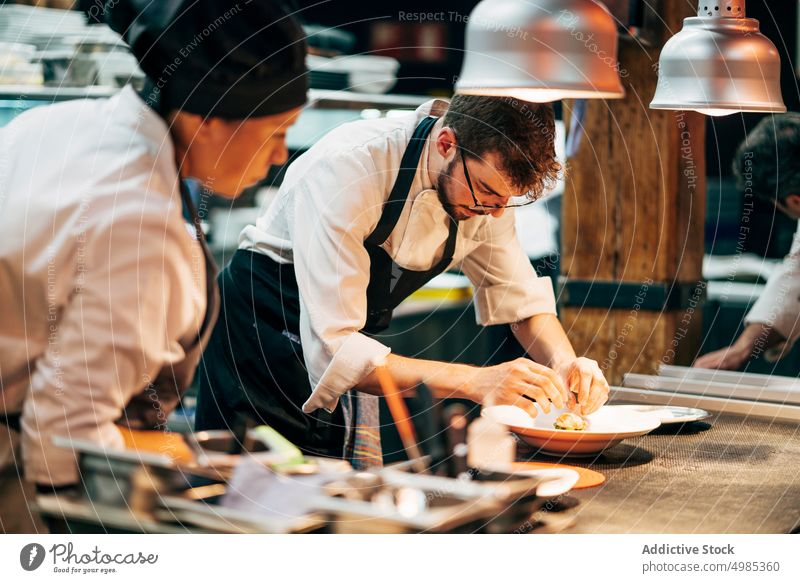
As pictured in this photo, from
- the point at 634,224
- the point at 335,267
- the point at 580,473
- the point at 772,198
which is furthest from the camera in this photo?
the point at 772,198

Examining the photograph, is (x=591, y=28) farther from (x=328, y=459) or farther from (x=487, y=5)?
(x=328, y=459)

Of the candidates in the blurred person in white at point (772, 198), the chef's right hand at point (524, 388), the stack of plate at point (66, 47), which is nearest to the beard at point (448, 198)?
the chef's right hand at point (524, 388)

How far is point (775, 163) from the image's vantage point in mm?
2037

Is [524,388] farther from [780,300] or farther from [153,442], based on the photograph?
[780,300]

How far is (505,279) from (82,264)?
2.38ft

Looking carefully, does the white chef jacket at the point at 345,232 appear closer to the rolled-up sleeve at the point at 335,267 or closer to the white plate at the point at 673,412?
the rolled-up sleeve at the point at 335,267

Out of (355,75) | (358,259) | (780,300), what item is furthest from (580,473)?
(780,300)

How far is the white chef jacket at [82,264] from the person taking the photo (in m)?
1.26

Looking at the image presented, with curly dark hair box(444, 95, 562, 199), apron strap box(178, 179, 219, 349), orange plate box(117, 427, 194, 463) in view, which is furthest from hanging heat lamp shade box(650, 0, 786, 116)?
orange plate box(117, 427, 194, 463)

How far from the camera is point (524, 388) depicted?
1.40 metres

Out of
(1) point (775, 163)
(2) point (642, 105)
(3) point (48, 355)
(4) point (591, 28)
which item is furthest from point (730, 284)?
(3) point (48, 355)

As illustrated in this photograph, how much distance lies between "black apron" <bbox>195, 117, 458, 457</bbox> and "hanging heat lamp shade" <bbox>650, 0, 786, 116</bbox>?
1.24ft
